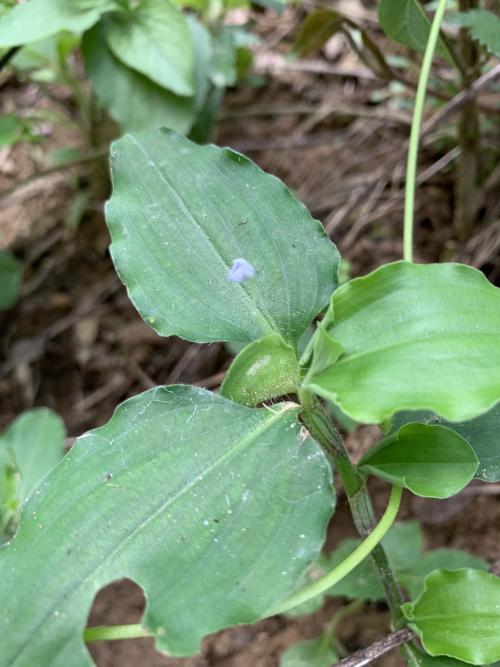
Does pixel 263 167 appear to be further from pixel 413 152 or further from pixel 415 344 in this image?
pixel 415 344

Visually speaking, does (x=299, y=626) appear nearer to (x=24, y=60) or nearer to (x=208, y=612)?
(x=208, y=612)

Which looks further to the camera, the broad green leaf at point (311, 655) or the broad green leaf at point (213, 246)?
the broad green leaf at point (311, 655)

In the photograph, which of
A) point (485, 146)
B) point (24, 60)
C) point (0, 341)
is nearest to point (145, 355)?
point (0, 341)


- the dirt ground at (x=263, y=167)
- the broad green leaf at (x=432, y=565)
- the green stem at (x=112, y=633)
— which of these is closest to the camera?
the green stem at (x=112, y=633)

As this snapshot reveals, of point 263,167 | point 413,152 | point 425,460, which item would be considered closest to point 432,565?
point 425,460

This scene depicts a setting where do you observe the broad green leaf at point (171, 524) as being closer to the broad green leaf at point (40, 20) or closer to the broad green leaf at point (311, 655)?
the broad green leaf at point (311, 655)

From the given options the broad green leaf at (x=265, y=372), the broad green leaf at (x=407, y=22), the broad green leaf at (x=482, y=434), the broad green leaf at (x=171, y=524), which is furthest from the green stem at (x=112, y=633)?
the broad green leaf at (x=407, y=22)

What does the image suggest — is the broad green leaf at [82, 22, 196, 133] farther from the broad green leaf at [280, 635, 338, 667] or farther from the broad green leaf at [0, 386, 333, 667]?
the broad green leaf at [280, 635, 338, 667]

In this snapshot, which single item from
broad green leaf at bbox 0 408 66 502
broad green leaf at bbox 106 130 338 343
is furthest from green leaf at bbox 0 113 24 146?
broad green leaf at bbox 106 130 338 343
